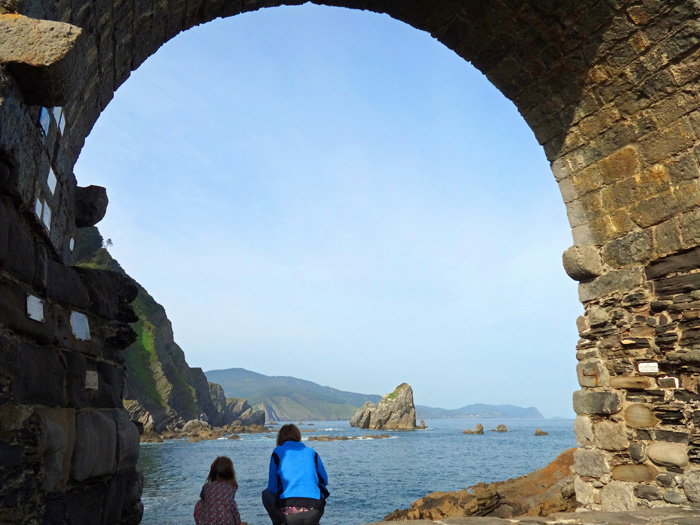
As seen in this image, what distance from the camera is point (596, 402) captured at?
248 inches

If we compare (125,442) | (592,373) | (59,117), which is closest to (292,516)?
(125,442)

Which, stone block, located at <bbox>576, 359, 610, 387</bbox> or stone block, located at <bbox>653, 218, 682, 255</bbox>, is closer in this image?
stone block, located at <bbox>653, 218, 682, 255</bbox>

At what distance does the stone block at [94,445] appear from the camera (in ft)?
10.5

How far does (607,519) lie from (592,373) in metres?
2.54

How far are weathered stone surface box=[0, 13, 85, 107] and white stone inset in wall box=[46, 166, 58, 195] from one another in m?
0.89

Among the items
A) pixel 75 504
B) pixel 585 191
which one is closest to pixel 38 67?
pixel 75 504

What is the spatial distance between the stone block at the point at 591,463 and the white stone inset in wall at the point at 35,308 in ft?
20.2

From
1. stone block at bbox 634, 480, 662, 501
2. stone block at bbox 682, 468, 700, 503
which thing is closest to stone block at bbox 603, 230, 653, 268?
stone block at bbox 682, 468, 700, 503

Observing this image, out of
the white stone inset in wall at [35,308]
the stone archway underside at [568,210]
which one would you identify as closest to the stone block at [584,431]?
the stone archway underside at [568,210]

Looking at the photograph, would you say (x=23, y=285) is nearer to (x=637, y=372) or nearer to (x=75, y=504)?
(x=75, y=504)

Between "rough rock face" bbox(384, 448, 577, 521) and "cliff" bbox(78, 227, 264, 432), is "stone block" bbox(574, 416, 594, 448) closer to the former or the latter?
"rough rock face" bbox(384, 448, 577, 521)

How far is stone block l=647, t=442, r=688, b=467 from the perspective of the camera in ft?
17.6

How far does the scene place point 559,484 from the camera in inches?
661

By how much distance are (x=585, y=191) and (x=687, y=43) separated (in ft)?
6.54
